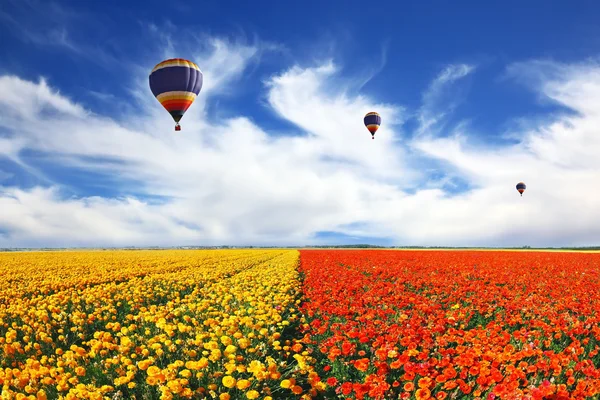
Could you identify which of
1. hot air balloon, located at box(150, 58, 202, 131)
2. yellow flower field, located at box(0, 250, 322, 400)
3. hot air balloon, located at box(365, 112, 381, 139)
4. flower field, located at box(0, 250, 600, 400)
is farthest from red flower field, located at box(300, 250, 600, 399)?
hot air balloon, located at box(365, 112, 381, 139)

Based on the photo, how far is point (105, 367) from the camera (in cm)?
564

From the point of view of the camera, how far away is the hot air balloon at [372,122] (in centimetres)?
4075

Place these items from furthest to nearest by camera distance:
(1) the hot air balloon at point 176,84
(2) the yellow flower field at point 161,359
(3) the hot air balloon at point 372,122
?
(3) the hot air balloon at point 372,122 → (1) the hot air balloon at point 176,84 → (2) the yellow flower field at point 161,359

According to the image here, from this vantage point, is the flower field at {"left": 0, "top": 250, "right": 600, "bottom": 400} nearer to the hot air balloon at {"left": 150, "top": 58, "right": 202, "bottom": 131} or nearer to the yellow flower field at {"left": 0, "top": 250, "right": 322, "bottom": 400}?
the yellow flower field at {"left": 0, "top": 250, "right": 322, "bottom": 400}

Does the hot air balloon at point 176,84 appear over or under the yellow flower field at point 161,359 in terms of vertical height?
over

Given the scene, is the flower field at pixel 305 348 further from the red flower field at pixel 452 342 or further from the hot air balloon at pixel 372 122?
the hot air balloon at pixel 372 122

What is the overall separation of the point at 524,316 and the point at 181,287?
9.98m

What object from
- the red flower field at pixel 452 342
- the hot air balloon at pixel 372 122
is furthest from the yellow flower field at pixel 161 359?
the hot air balloon at pixel 372 122

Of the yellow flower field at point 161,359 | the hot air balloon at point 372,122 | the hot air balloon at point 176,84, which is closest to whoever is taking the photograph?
the yellow flower field at point 161,359

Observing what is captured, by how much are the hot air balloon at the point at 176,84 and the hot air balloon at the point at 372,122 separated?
20.7 meters

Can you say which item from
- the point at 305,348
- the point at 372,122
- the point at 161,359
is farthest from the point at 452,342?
the point at 372,122

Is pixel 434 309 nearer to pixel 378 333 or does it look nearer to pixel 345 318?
pixel 345 318

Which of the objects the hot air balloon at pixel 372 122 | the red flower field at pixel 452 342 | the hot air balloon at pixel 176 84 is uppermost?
the hot air balloon at pixel 372 122

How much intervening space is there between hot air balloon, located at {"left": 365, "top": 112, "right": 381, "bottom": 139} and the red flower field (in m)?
26.7
